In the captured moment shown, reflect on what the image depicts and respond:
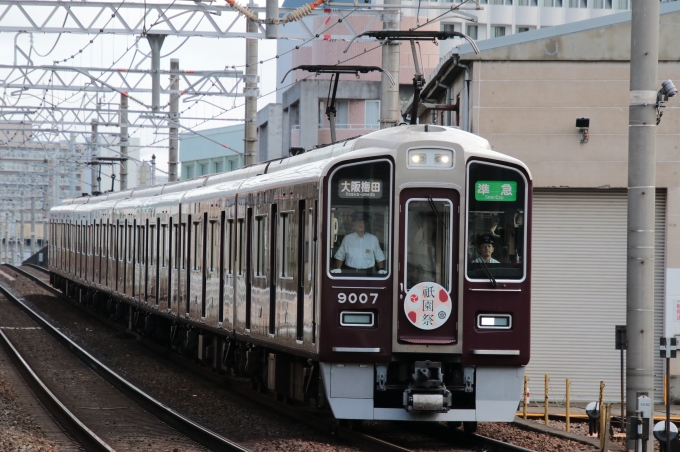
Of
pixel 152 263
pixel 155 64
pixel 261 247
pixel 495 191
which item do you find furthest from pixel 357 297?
pixel 155 64

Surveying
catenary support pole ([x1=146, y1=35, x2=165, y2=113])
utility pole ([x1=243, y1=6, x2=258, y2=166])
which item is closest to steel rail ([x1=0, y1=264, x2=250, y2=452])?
utility pole ([x1=243, y1=6, x2=258, y2=166])

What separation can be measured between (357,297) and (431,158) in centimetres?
137

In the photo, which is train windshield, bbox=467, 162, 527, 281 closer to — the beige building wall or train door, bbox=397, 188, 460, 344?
train door, bbox=397, 188, 460, 344

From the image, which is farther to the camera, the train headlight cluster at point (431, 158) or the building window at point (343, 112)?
the building window at point (343, 112)

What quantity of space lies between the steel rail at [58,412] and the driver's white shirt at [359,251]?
105 inches

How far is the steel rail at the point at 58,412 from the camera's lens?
1081cm

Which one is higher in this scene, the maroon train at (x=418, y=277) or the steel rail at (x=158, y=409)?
the maroon train at (x=418, y=277)

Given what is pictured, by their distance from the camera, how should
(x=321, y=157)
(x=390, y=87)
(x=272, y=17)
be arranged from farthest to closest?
(x=272, y=17) < (x=390, y=87) < (x=321, y=157)

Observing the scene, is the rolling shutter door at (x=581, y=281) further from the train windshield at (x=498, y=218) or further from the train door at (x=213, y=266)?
Answer: the train windshield at (x=498, y=218)

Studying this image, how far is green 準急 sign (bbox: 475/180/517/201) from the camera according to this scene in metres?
10.0

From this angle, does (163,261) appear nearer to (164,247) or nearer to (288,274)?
(164,247)

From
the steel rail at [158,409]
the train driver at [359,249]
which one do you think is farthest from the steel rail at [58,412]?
the train driver at [359,249]

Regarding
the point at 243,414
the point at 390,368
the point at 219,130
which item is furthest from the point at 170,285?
the point at 219,130

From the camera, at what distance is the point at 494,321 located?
10.0 metres
